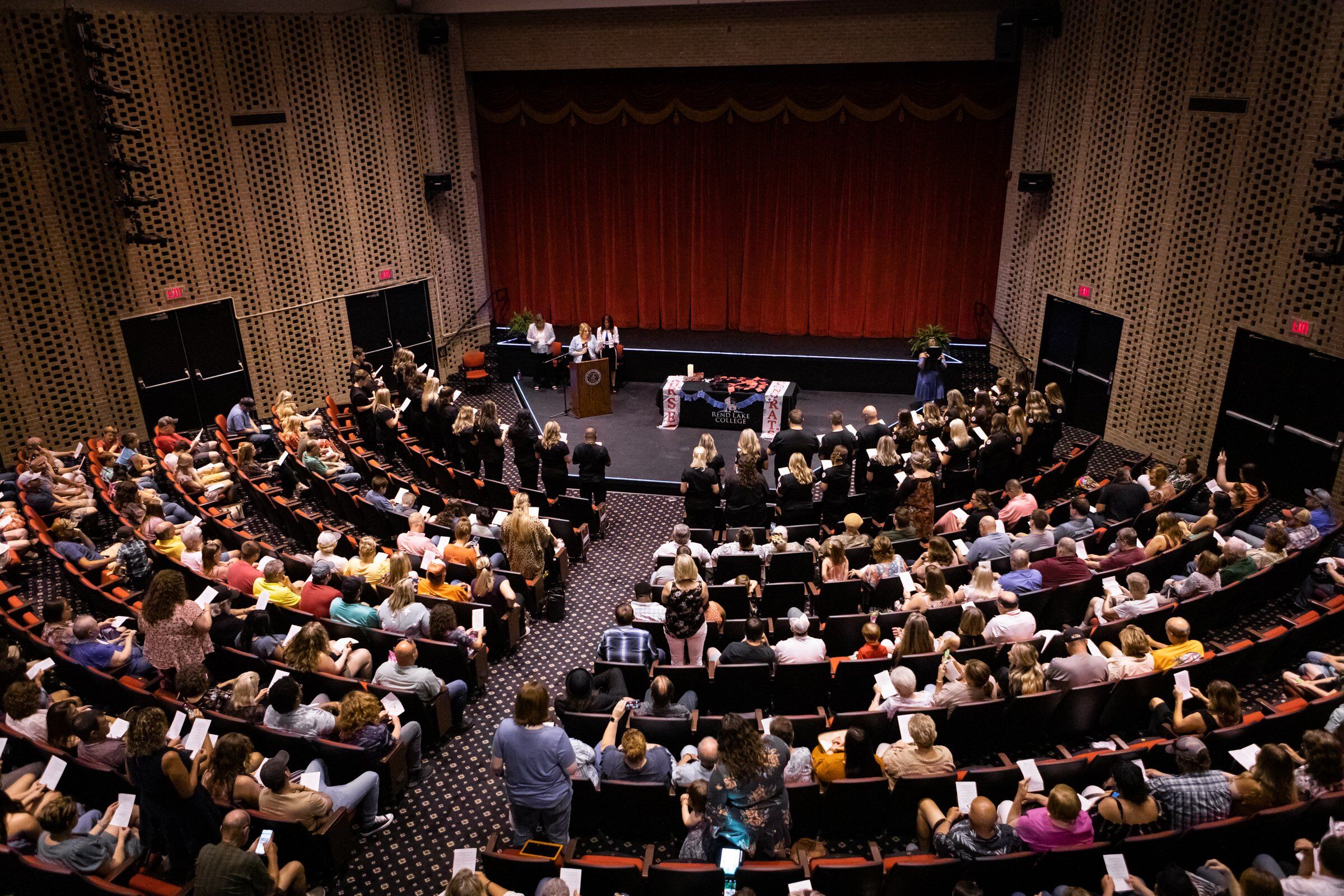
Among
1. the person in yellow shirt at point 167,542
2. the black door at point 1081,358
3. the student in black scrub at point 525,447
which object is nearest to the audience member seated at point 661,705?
the student in black scrub at point 525,447

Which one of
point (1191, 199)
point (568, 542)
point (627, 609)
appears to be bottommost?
point (568, 542)

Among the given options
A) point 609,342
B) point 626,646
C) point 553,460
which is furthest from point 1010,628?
point 609,342

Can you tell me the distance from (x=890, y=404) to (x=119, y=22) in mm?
12366

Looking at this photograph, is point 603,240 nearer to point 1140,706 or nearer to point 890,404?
point 890,404

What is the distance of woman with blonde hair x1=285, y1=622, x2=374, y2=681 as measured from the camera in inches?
252

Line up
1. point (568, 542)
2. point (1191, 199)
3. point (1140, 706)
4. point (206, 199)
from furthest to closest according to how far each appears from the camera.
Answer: point (206, 199) < point (1191, 199) < point (568, 542) < point (1140, 706)

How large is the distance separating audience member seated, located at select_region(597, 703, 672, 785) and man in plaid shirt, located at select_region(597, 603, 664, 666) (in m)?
1.09

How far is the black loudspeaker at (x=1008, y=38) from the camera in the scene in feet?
43.1

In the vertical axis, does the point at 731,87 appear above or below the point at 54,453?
above

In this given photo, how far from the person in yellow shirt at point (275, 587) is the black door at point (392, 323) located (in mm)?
8199

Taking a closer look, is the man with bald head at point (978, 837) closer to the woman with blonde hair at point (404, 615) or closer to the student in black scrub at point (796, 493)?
the woman with blonde hair at point (404, 615)

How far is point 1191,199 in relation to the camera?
11305mm

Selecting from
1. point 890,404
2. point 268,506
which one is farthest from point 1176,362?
point 268,506

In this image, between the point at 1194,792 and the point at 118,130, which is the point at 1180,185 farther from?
the point at 118,130
